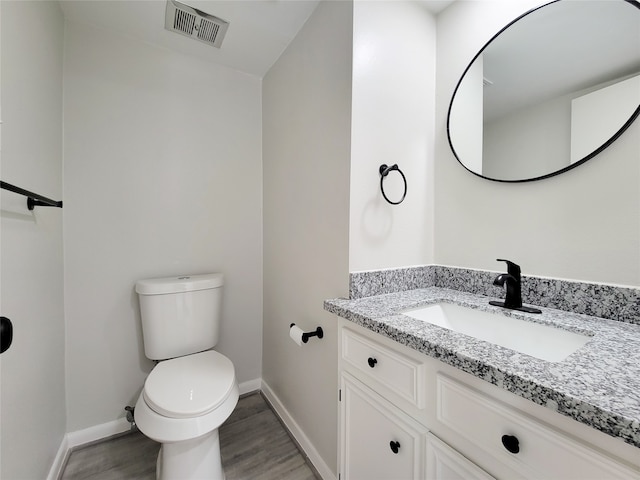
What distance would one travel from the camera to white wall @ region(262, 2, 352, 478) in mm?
1135

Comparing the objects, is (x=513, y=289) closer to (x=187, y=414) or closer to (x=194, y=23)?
(x=187, y=414)

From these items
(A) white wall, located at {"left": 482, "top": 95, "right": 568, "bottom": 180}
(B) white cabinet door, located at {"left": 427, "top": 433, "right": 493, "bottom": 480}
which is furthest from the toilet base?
(A) white wall, located at {"left": 482, "top": 95, "right": 568, "bottom": 180}

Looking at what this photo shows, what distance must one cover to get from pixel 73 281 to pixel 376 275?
61.5 inches

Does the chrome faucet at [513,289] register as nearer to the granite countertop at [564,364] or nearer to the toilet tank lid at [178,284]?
the granite countertop at [564,364]

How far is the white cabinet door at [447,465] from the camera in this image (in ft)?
1.97

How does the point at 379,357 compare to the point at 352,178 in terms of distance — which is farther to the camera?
the point at 352,178

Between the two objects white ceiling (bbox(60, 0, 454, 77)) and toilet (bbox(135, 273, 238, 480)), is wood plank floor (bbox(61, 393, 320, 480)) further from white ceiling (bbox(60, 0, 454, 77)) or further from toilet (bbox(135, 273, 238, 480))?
white ceiling (bbox(60, 0, 454, 77))

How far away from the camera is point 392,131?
3.92ft

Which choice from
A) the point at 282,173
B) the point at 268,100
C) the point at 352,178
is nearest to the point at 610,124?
the point at 352,178

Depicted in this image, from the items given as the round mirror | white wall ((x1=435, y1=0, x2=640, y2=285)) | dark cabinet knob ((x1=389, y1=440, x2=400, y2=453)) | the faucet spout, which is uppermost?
the round mirror

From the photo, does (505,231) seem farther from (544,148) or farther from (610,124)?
(610,124)

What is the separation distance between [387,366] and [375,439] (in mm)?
273

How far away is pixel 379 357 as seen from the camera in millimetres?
844

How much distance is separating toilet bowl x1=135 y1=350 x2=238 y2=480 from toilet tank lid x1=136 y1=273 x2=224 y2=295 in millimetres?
381
